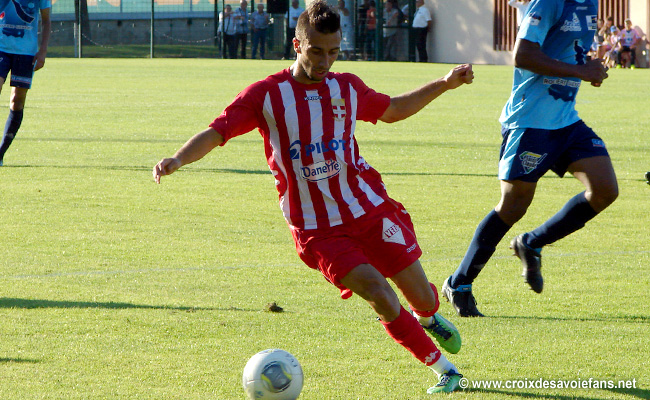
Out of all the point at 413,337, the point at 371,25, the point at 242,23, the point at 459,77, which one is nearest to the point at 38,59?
the point at 459,77

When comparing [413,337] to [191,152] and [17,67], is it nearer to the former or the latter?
[191,152]

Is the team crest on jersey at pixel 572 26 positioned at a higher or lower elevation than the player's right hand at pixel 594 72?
higher

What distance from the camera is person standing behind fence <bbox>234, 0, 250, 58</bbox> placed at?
39.1 meters

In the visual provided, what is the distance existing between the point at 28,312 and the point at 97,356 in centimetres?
84

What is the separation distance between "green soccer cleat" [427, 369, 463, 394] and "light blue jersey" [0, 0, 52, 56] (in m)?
6.82

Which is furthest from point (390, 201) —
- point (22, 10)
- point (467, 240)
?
point (22, 10)

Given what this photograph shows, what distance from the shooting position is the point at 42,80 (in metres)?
23.9

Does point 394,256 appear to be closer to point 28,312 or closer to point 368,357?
point 368,357

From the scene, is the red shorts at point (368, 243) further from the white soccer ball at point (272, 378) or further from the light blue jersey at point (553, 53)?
the light blue jersey at point (553, 53)

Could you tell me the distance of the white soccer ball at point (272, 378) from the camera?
365 cm

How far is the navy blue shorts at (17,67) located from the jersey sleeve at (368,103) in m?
6.03

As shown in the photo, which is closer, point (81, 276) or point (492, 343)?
point (492, 343)

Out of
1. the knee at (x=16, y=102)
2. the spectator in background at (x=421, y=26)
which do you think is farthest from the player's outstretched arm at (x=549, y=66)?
the spectator in background at (x=421, y=26)

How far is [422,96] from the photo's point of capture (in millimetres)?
4387
